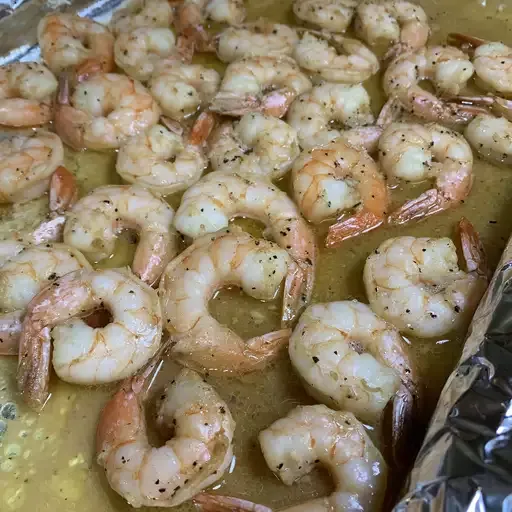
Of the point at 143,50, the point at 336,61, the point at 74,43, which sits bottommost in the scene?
the point at 336,61

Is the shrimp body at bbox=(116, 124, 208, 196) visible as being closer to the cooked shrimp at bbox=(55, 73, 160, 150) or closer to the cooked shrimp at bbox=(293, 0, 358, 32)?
the cooked shrimp at bbox=(55, 73, 160, 150)

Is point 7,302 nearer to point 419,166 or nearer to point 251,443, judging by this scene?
point 251,443

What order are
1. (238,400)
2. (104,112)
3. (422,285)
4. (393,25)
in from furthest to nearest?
(393,25) < (104,112) < (422,285) < (238,400)

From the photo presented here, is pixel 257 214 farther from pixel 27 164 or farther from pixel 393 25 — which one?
pixel 393 25

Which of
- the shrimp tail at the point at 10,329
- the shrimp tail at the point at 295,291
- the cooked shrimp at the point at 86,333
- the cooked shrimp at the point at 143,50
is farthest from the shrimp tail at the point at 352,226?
the cooked shrimp at the point at 143,50

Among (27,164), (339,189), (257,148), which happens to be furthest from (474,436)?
(27,164)

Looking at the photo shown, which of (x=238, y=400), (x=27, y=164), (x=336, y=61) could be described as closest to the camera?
(x=238, y=400)
